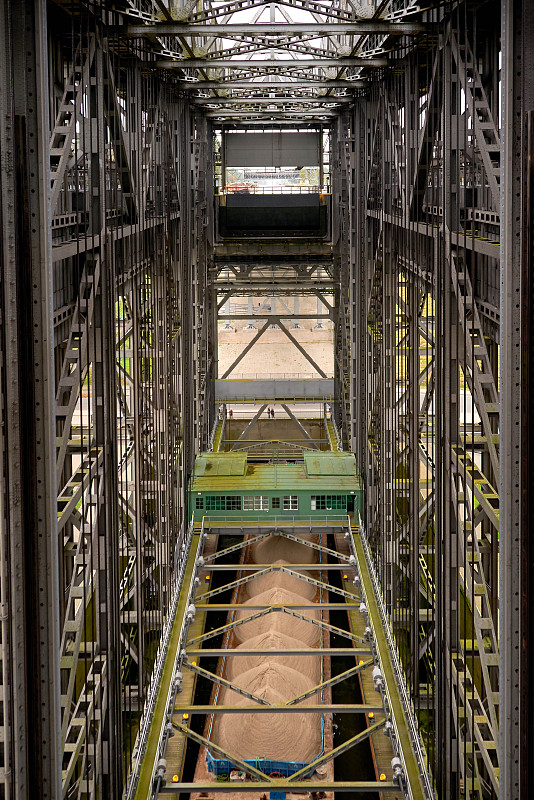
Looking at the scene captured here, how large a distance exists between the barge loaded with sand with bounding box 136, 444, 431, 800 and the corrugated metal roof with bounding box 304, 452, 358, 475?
0.03 meters

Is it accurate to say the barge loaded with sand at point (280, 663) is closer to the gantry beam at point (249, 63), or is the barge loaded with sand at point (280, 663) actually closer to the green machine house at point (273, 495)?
the green machine house at point (273, 495)

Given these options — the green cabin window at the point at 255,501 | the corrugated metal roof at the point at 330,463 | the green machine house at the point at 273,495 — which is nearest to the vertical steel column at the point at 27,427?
the green machine house at the point at 273,495

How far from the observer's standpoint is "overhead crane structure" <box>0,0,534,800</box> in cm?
836

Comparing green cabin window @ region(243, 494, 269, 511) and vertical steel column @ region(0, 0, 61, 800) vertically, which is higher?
vertical steel column @ region(0, 0, 61, 800)

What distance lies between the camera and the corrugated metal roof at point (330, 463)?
24031 mm

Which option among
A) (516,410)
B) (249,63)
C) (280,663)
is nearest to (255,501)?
(280,663)

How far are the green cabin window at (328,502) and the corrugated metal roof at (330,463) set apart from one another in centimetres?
99

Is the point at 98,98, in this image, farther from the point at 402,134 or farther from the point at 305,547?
the point at 305,547

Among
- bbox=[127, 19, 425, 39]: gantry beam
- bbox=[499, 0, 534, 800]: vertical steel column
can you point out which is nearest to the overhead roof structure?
bbox=[127, 19, 425, 39]: gantry beam

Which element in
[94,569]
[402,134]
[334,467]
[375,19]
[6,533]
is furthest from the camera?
[334,467]

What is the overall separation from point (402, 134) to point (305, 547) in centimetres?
1239

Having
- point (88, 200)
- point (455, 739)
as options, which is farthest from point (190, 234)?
point (455, 739)

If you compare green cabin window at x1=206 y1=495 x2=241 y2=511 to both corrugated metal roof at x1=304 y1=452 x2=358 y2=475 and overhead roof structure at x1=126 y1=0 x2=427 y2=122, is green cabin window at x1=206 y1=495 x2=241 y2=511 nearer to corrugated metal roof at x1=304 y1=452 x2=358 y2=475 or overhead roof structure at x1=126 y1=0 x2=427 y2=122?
corrugated metal roof at x1=304 y1=452 x2=358 y2=475

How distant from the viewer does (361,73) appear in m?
19.4
